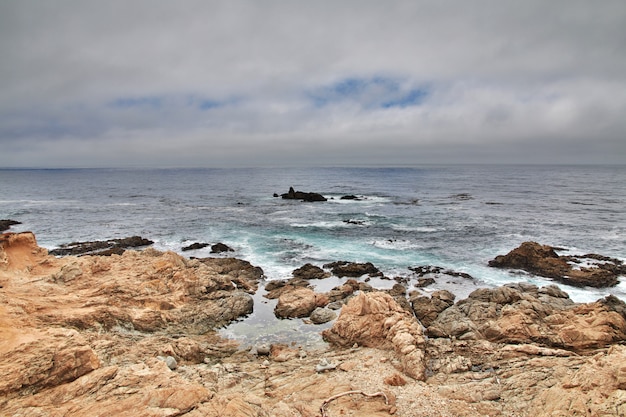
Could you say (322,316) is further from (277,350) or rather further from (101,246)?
(101,246)

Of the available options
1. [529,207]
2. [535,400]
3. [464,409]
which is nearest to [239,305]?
[464,409]

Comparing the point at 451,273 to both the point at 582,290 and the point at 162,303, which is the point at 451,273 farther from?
the point at 162,303

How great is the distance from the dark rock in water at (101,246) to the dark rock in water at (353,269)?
21.4 m

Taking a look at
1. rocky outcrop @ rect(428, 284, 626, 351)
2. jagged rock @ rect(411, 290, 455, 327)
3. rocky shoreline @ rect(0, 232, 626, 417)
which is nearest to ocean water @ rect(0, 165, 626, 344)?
jagged rock @ rect(411, 290, 455, 327)

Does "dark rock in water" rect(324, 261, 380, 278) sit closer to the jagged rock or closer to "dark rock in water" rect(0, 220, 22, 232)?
the jagged rock

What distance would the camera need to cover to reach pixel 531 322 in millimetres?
16656

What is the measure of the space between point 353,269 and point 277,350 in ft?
45.0

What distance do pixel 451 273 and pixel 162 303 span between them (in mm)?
22222

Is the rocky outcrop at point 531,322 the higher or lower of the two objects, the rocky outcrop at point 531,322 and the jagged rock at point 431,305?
the higher

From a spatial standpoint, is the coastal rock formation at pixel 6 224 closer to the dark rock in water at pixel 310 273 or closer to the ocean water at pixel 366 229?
the ocean water at pixel 366 229

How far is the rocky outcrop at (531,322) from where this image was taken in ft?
50.2

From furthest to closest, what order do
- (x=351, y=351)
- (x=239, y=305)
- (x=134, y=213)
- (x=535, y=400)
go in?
(x=134, y=213), (x=239, y=305), (x=351, y=351), (x=535, y=400)

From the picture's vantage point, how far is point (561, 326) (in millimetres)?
16312

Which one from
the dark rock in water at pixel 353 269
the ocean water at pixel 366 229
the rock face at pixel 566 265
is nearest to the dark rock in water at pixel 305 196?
the ocean water at pixel 366 229
